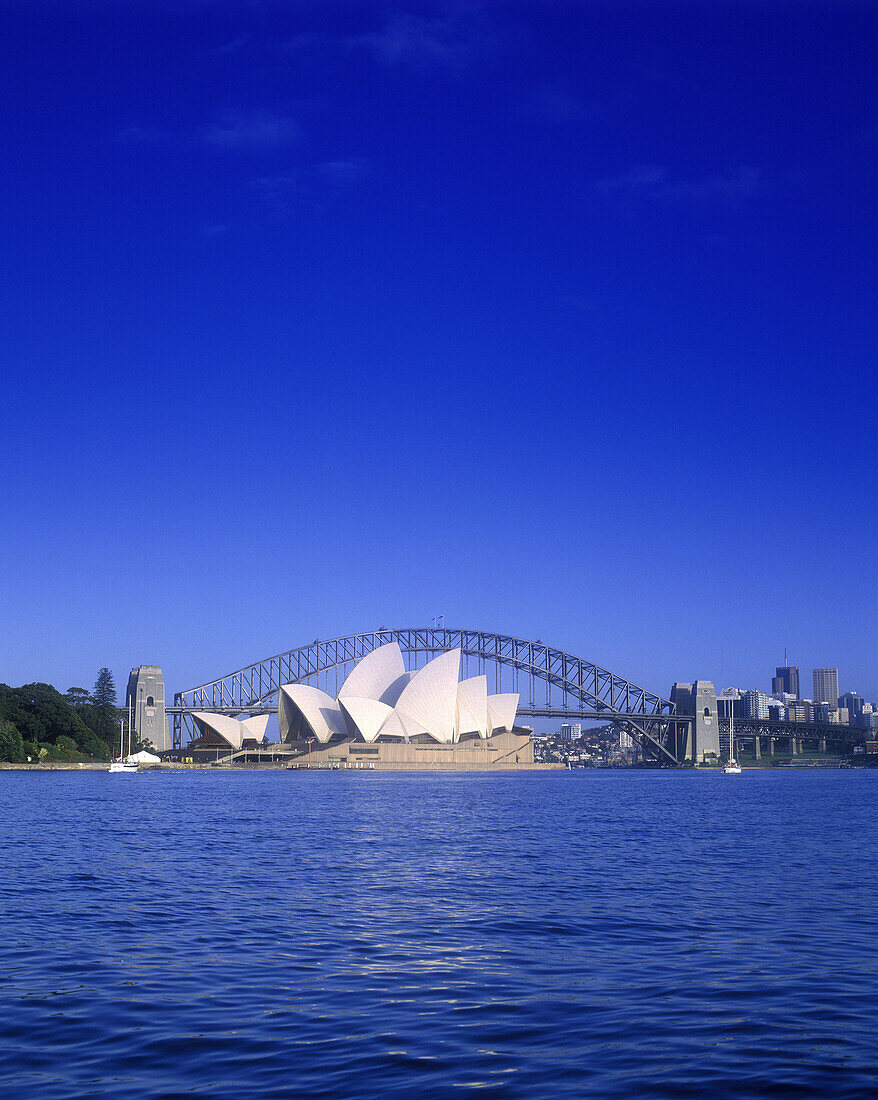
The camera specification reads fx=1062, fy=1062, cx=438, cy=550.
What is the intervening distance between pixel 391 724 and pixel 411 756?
14.3ft

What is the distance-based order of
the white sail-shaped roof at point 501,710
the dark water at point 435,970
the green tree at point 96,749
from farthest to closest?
the white sail-shaped roof at point 501,710 → the green tree at point 96,749 → the dark water at point 435,970

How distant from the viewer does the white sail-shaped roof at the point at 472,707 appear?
127 meters

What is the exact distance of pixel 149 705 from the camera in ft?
459

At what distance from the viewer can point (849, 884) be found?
19.8 m

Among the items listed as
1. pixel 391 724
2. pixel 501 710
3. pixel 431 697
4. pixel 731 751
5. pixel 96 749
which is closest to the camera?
pixel 96 749

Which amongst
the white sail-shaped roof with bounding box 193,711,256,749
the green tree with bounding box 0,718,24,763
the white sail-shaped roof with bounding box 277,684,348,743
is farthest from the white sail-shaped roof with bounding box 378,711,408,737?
the green tree with bounding box 0,718,24,763

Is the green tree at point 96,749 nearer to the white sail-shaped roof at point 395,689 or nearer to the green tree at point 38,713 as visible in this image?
the green tree at point 38,713

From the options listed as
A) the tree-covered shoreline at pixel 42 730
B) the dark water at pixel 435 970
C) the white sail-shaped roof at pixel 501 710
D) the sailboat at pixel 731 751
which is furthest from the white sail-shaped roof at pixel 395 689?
the dark water at pixel 435 970

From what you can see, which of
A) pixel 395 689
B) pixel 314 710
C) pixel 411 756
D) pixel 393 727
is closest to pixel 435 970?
pixel 411 756

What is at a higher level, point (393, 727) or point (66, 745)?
point (393, 727)

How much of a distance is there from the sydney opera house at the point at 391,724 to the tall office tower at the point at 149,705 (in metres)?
4.69

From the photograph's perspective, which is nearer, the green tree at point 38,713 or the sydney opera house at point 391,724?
the green tree at point 38,713

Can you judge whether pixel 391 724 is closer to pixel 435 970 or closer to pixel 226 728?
pixel 226 728

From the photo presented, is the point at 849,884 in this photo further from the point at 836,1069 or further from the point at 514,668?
the point at 514,668
